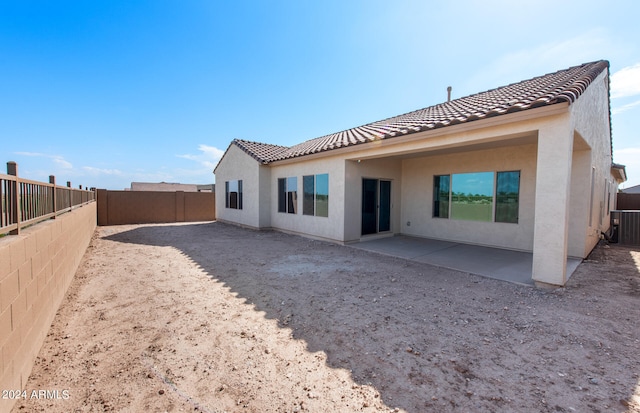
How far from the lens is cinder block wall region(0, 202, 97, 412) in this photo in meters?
2.03

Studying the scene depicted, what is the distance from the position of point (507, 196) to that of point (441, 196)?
1984mm

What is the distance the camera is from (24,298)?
2479mm

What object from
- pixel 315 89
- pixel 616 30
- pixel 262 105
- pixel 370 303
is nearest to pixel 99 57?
pixel 262 105

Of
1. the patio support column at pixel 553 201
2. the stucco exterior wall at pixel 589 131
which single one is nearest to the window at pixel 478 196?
the stucco exterior wall at pixel 589 131

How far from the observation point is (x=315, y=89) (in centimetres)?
1205

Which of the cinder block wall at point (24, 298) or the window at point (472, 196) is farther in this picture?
the window at point (472, 196)

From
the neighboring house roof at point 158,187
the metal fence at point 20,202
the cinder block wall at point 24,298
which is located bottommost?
the cinder block wall at point 24,298

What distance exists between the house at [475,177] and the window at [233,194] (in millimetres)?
1012

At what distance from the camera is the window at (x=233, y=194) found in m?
14.4

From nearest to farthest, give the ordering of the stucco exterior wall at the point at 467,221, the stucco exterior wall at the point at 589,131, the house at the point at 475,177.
→ the house at the point at 475,177
the stucco exterior wall at the point at 589,131
the stucco exterior wall at the point at 467,221

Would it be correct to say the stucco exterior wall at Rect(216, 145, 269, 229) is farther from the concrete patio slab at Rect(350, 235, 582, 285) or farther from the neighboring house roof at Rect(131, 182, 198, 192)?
the neighboring house roof at Rect(131, 182, 198, 192)

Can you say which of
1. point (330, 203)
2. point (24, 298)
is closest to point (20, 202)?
point (24, 298)

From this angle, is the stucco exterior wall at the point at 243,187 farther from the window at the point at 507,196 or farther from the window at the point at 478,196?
the window at the point at 507,196

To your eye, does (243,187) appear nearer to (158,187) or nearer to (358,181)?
(358,181)
